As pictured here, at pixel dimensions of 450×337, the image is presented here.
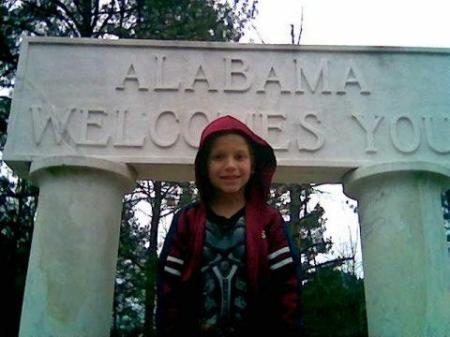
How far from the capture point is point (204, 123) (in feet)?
14.0

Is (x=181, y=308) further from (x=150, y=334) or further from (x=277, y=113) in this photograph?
(x=150, y=334)

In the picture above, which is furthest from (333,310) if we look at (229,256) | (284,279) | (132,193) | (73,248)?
(229,256)

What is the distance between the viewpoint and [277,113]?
14.1 feet

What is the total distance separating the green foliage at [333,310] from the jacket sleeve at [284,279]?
167 inches

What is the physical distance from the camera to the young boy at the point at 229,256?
9.05 ft

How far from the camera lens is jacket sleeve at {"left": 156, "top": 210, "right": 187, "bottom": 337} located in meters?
2.78

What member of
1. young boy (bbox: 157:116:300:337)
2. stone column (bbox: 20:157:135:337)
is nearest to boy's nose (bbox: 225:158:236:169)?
young boy (bbox: 157:116:300:337)

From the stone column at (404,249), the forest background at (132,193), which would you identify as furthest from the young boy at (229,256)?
the forest background at (132,193)

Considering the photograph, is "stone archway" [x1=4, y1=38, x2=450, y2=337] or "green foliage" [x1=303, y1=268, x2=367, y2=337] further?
"green foliage" [x1=303, y1=268, x2=367, y2=337]

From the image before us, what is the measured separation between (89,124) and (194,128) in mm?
887

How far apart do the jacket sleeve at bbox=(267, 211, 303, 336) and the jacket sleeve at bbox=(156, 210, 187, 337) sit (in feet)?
1.69

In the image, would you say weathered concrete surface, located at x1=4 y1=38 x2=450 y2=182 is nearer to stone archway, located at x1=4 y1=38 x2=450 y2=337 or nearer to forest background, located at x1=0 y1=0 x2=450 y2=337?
stone archway, located at x1=4 y1=38 x2=450 y2=337

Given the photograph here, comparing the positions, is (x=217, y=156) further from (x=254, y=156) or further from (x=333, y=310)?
(x=333, y=310)

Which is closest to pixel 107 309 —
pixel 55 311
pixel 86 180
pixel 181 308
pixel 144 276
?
pixel 55 311
